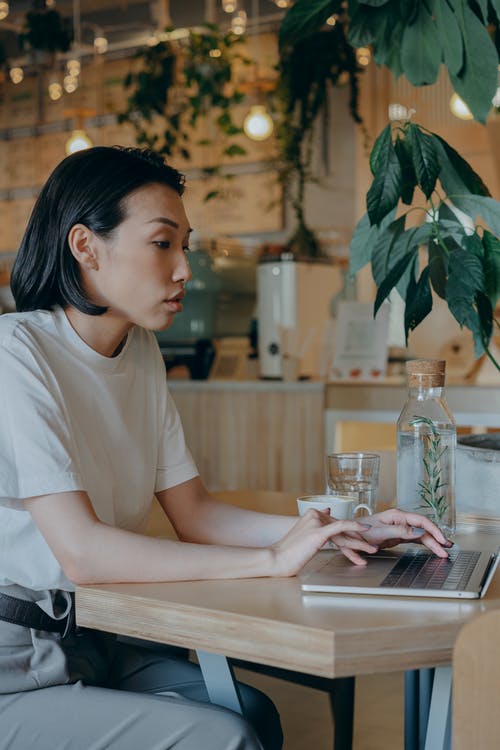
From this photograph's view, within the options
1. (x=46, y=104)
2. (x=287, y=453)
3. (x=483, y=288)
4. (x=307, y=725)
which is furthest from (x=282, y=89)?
(x=46, y=104)

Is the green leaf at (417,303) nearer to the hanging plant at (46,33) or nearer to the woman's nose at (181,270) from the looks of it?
the woman's nose at (181,270)

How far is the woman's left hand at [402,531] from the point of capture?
1.32 m

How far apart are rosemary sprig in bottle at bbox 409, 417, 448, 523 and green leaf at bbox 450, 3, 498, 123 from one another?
50 centimetres

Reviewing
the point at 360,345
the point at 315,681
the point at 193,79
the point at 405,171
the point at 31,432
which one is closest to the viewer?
the point at 31,432

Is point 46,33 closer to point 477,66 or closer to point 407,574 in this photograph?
point 477,66

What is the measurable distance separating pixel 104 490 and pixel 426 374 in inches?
20.3

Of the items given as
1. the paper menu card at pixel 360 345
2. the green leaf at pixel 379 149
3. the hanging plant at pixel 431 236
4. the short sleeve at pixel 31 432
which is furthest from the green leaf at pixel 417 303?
the paper menu card at pixel 360 345

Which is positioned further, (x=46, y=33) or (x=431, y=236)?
(x=46, y=33)

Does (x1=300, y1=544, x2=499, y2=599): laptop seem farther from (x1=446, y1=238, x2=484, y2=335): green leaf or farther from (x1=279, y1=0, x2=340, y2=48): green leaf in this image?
(x1=279, y1=0, x2=340, y2=48): green leaf

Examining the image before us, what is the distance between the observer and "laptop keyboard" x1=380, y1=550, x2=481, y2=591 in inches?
44.8

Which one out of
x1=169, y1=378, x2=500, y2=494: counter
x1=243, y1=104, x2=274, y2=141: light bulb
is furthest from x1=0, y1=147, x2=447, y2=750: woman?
x1=243, y1=104, x2=274, y2=141: light bulb

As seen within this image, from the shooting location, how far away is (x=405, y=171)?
163 cm

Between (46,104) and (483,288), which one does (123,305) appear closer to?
(483,288)

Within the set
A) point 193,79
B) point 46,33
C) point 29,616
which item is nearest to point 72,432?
point 29,616
